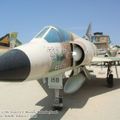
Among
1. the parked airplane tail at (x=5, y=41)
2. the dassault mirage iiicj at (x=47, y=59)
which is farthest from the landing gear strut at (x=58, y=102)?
the parked airplane tail at (x=5, y=41)

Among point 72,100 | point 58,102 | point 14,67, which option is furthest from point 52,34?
point 72,100

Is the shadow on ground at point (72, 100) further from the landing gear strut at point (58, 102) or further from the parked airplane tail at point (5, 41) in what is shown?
the parked airplane tail at point (5, 41)

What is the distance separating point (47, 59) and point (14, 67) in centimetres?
Result: 116

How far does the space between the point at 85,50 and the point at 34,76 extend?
3.14m

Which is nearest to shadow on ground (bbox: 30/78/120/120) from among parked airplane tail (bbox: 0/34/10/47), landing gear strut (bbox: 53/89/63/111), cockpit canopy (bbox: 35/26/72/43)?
landing gear strut (bbox: 53/89/63/111)

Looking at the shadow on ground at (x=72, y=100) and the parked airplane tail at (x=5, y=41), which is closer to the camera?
the shadow on ground at (x=72, y=100)

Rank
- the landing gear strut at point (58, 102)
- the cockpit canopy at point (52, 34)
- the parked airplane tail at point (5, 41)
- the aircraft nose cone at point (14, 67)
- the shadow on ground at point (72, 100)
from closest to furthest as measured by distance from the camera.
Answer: the aircraft nose cone at point (14, 67)
the cockpit canopy at point (52, 34)
the shadow on ground at point (72, 100)
the landing gear strut at point (58, 102)
the parked airplane tail at point (5, 41)

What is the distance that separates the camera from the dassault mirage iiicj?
4.71 metres

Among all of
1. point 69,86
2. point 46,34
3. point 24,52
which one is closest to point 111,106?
point 69,86

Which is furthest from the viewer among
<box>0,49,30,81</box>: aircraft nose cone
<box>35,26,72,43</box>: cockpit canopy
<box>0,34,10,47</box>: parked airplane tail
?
<box>0,34,10,47</box>: parked airplane tail

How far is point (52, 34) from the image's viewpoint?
6.75 metres

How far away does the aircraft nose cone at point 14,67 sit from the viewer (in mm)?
4633

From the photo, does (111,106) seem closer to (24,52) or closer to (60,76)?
(60,76)

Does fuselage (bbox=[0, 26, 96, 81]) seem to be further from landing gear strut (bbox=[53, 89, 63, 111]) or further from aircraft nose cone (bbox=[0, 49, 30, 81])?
landing gear strut (bbox=[53, 89, 63, 111])
